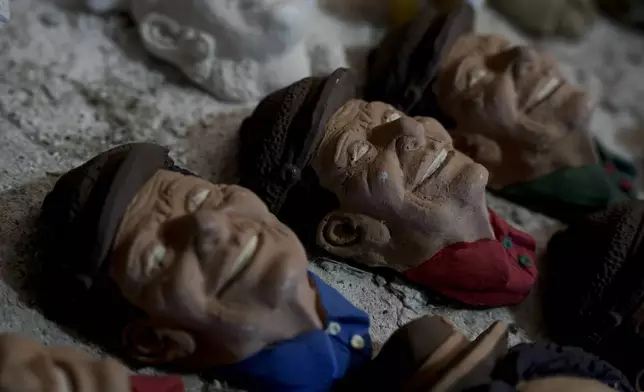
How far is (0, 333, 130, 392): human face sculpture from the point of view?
76 cm

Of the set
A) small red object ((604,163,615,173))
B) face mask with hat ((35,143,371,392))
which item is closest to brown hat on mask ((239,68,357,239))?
face mask with hat ((35,143,371,392))

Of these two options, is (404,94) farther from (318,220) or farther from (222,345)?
(222,345)

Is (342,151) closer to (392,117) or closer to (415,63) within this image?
(392,117)

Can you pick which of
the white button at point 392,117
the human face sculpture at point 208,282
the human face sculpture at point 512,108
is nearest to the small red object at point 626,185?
the human face sculpture at point 512,108

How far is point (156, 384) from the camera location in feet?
2.79

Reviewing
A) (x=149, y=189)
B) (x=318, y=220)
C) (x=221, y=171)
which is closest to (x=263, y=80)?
(x=221, y=171)

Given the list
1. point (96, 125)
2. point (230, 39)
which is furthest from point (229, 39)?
point (96, 125)

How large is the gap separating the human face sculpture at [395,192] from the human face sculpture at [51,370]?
0.36m

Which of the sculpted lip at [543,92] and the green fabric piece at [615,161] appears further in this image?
the green fabric piece at [615,161]

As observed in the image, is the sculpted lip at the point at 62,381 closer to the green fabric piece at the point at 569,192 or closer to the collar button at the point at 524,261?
the collar button at the point at 524,261

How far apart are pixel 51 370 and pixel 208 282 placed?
18 centimetres

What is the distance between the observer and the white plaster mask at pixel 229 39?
1.23 m

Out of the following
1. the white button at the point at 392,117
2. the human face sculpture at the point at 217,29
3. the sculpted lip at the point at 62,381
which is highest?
the human face sculpture at the point at 217,29

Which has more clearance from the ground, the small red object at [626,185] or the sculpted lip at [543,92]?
the sculpted lip at [543,92]
